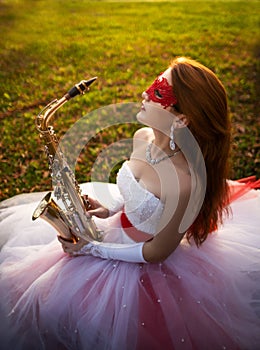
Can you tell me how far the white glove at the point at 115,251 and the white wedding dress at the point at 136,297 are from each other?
56mm

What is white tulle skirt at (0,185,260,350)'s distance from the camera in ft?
7.95

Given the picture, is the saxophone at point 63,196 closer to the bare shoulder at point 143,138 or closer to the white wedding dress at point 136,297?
the white wedding dress at point 136,297

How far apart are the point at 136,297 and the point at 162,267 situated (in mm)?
286

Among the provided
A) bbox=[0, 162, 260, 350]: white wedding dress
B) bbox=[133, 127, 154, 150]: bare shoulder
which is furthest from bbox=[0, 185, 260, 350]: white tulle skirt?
bbox=[133, 127, 154, 150]: bare shoulder

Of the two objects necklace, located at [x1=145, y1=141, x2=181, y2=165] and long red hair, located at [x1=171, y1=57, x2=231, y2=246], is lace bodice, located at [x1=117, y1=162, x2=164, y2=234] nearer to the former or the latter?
necklace, located at [x1=145, y1=141, x2=181, y2=165]

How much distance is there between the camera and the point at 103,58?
7344 mm


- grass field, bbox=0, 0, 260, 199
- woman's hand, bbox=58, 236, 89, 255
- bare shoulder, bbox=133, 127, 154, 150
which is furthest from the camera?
grass field, bbox=0, 0, 260, 199

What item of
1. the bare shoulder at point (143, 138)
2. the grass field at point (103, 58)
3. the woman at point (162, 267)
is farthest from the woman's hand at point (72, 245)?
the grass field at point (103, 58)

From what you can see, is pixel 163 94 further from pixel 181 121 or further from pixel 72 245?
pixel 72 245

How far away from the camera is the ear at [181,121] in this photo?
242 cm

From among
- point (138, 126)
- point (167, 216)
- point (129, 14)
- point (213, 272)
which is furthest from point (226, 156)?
point (129, 14)

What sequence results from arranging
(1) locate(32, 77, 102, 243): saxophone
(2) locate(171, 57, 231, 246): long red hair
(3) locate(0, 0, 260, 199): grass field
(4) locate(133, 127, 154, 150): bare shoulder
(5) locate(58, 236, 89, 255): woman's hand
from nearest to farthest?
(2) locate(171, 57, 231, 246): long red hair → (5) locate(58, 236, 89, 255): woman's hand → (1) locate(32, 77, 102, 243): saxophone → (4) locate(133, 127, 154, 150): bare shoulder → (3) locate(0, 0, 260, 199): grass field

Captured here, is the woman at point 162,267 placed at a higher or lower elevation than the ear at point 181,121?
lower

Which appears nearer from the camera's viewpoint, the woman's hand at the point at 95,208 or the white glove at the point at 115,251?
the white glove at the point at 115,251
